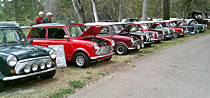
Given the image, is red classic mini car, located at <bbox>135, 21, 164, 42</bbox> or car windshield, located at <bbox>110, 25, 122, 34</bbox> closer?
car windshield, located at <bbox>110, 25, 122, 34</bbox>

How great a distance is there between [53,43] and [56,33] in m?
0.44

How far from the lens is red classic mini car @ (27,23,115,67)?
8266 mm

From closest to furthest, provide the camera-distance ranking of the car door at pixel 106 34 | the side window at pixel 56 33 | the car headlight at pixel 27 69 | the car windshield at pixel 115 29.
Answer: the car headlight at pixel 27 69
the side window at pixel 56 33
the car door at pixel 106 34
the car windshield at pixel 115 29

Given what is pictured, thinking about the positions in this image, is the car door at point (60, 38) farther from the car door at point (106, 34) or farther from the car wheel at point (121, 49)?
the car wheel at point (121, 49)

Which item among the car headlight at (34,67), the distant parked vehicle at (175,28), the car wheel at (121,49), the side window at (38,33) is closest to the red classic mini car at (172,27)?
the distant parked vehicle at (175,28)

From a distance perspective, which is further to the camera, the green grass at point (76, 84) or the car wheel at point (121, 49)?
the car wheel at point (121, 49)

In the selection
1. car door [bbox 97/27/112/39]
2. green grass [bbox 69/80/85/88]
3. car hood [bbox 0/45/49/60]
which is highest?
car door [bbox 97/27/112/39]

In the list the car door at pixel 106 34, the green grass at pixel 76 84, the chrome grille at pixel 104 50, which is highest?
the car door at pixel 106 34

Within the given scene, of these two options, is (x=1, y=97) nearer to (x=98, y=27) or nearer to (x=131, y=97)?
(x=131, y=97)

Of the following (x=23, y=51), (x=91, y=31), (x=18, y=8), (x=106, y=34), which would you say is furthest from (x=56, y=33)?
(x=18, y=8)

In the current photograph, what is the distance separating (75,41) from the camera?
8.44 m

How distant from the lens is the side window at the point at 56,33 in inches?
345

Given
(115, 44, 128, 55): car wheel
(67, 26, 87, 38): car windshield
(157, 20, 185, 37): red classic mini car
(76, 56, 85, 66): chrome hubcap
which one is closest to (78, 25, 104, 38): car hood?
(67, 26, 87, 38): car windshield

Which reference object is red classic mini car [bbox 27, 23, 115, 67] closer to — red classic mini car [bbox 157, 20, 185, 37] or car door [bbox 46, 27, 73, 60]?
car door [bbox 46, 27, 73, 60]
